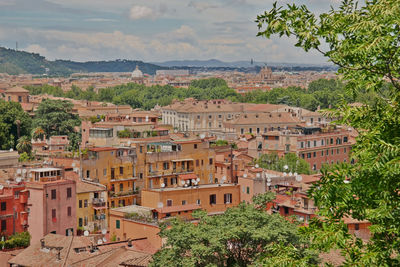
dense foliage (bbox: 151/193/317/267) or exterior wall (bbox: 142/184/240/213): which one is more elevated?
dense foliage (bbox: 151/193/317/267)

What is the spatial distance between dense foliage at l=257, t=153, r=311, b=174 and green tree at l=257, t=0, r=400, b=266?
107 ft

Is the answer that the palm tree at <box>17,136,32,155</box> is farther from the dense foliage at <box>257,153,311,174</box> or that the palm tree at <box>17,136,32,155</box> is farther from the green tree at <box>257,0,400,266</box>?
the green tree at <box>257,0,400,266</box>

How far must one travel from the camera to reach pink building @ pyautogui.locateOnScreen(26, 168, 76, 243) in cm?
2611

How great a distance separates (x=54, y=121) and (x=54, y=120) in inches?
4.0

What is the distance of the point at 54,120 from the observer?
200 feet

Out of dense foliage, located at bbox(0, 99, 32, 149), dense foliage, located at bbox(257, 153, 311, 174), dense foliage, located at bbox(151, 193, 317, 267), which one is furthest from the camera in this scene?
dense foliage, located at bbox(0, 99, 32, 149)

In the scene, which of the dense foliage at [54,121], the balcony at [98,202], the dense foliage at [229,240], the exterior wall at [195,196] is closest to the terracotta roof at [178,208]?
the exterior wall at [195,196]

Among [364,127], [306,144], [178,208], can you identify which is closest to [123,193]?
[178,208]

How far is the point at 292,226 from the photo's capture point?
52.7ft

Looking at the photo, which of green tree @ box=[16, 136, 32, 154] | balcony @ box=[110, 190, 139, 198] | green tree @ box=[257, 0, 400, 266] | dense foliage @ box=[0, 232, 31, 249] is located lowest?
dense foliage @ box=[0, 232, 31, 249]

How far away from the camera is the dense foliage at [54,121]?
60.2 m

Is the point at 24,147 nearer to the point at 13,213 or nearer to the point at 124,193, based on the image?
the point at 124,193

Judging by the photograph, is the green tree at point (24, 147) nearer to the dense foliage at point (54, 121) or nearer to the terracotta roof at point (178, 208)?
the dense foliage at point (54, 121)

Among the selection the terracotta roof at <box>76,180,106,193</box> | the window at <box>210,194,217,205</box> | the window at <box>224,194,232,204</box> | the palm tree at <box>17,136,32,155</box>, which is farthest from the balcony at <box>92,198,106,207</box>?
the palm tree at <box>17,136,32,155</box>
